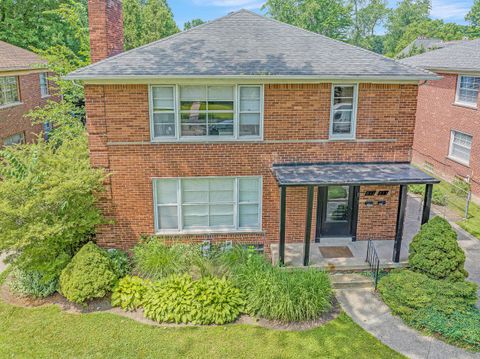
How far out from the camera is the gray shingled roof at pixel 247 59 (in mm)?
10102

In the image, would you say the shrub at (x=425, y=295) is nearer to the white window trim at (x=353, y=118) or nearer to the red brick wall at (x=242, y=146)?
the red brick wall at (x=242, y=146)

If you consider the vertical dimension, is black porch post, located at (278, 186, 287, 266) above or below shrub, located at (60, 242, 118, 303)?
above

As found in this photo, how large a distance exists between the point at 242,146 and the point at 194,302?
14.0 feet

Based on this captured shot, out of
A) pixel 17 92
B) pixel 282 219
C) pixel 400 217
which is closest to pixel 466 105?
pixel 400 217

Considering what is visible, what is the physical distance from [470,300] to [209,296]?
5.77 metres

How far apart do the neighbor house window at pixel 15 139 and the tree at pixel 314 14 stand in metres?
46.8

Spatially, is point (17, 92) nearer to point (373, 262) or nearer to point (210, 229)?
point (210, 229)

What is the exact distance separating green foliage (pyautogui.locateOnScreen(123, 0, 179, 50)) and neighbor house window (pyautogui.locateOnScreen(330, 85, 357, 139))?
89.6 feet

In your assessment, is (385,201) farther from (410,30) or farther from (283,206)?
(410,30)

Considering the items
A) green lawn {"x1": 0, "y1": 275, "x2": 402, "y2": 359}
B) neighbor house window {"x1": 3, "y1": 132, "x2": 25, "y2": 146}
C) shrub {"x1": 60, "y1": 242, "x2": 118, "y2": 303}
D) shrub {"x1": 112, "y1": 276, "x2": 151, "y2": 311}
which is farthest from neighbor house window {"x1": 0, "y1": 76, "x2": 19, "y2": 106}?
shrub {"x1": 112, "y1": 276, "x2": 151, "y2": 311}

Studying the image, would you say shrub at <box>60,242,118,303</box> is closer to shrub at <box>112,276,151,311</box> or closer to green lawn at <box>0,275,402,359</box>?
shrub at <box>112,276,151,311</box>

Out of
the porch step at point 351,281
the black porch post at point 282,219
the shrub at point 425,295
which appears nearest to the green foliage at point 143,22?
the black porch post at point 282,219

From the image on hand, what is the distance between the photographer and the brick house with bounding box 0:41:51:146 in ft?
62.2

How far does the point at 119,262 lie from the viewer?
1054 centimetres
